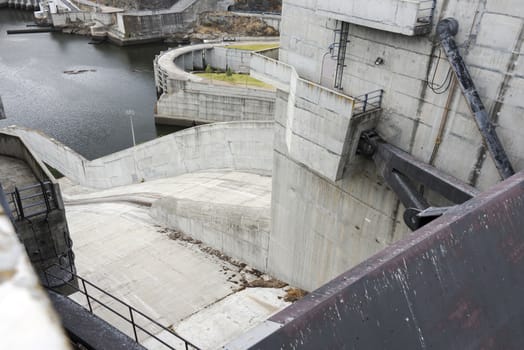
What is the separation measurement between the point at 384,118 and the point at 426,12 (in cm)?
279

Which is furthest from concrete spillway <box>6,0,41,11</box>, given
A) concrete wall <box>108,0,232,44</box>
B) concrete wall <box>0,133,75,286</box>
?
concrete wall <box>0,133,75,286</box>

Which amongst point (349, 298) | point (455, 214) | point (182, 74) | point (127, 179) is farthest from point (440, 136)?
point (182, 74)

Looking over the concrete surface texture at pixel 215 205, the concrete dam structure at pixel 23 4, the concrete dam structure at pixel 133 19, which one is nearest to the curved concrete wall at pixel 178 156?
the concrete surface texture at pixel 215 205

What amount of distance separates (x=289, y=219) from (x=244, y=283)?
3512 mm

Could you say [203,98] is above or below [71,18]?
below

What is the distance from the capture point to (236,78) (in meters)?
37.2

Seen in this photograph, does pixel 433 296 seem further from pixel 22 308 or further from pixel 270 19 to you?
pixel 270 19

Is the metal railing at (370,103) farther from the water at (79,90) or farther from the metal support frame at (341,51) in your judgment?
the water at (79,90)

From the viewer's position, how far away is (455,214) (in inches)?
222

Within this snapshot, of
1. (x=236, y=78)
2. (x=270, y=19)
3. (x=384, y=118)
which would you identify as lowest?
(x=236, y=78)

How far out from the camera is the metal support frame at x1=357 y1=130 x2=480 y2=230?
9.26m

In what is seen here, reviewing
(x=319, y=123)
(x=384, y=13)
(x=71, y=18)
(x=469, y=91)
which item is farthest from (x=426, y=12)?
(x=71, y=18)

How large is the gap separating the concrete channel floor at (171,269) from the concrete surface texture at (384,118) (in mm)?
2708

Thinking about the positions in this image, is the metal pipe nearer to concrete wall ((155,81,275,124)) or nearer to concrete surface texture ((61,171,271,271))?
concrete surface texture ((61,171,271,271))
